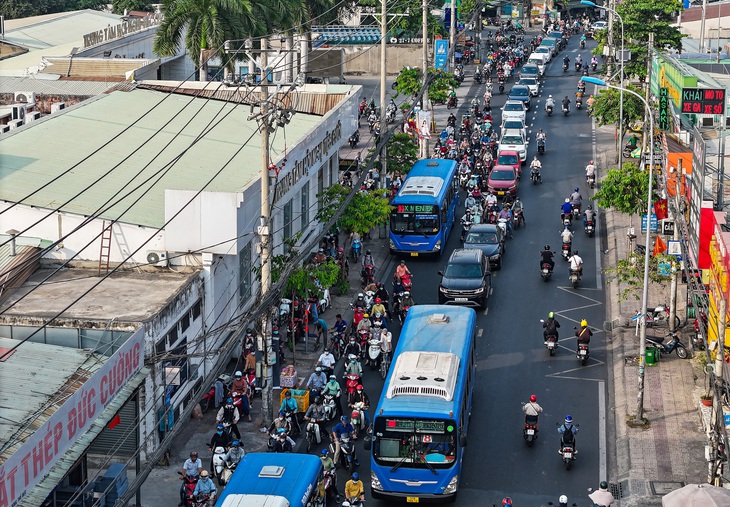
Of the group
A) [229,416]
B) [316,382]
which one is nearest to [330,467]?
[229,416]

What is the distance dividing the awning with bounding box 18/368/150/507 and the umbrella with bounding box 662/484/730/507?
39.7ft

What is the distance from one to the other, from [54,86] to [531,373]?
100ft

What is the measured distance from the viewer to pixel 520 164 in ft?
213

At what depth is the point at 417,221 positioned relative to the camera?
1921 inches

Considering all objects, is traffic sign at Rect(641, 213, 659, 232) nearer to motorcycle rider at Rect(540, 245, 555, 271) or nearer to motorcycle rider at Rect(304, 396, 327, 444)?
motorcycle rider at Rect(540, 245, 555, 271)

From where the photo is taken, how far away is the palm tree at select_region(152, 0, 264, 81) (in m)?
60.7

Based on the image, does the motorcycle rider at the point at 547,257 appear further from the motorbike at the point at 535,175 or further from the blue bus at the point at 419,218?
the motorbike at the point at 535,175

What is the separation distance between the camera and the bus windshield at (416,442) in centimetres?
2880

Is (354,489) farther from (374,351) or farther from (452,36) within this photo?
(452,36)

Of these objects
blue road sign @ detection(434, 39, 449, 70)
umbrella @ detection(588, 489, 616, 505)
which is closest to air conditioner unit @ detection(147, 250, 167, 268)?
umbrella @ detection(588, 489, 616, 505)

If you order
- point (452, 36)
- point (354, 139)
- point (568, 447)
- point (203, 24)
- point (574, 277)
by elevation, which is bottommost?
point (568, 447)

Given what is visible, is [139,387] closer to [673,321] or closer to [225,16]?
[673,321]

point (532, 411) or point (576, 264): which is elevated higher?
point (576, 264)

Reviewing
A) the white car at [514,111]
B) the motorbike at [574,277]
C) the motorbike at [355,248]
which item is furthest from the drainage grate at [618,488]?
the white car at [514,111]
